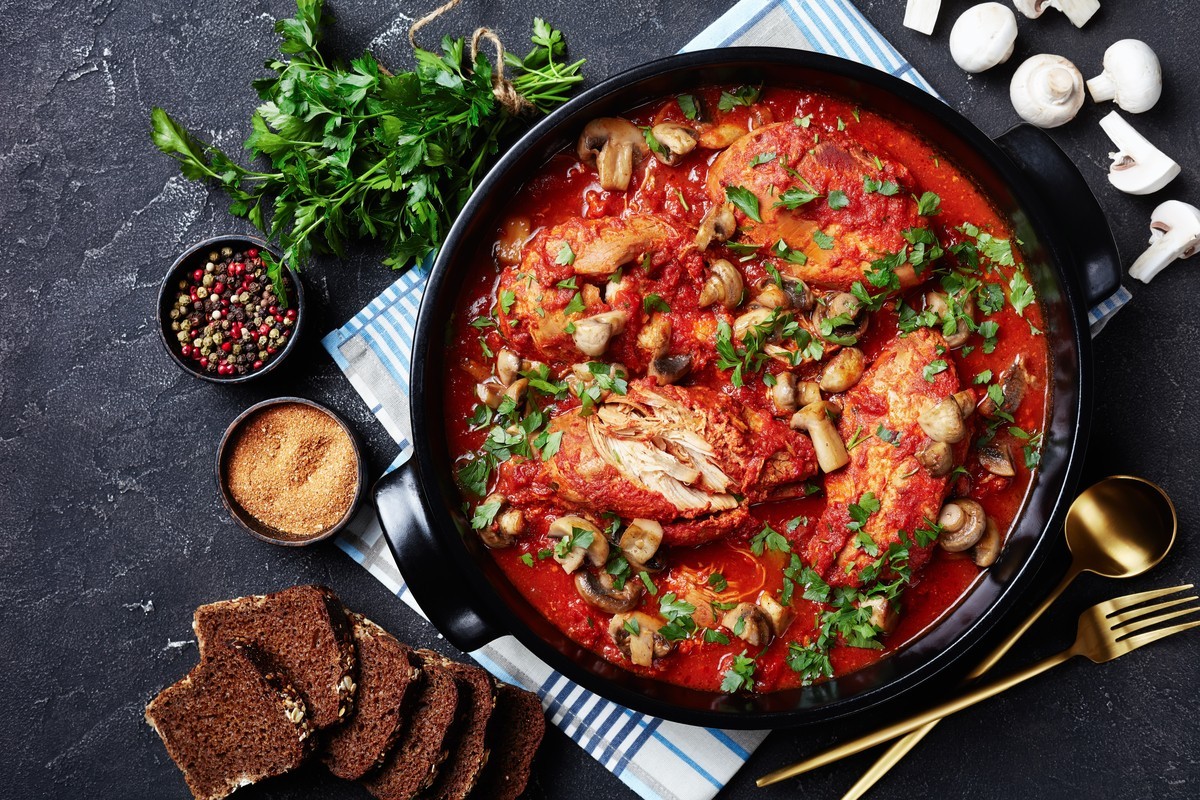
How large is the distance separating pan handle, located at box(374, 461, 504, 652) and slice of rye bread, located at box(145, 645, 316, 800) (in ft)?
3.23

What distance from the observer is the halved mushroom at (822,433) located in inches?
136

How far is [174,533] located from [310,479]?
821mm

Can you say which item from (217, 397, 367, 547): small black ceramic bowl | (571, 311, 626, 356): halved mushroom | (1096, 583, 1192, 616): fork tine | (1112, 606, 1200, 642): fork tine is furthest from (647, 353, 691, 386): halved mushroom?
(1112, 606, 1200, 642): fork tine

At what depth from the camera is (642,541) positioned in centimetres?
347

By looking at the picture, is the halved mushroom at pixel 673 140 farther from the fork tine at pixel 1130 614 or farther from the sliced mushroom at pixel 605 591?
the fork tine at pixel 1130 614

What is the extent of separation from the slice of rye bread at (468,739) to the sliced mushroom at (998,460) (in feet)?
7.78

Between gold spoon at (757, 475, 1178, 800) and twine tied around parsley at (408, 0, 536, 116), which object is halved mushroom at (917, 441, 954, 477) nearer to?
gold spoon at (757, 475, 1178, 800)

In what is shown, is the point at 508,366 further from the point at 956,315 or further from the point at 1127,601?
the point at 1127,601

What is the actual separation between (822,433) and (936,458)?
426 millimetres

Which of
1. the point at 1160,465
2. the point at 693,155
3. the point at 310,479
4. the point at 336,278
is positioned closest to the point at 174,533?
the point at 310,479

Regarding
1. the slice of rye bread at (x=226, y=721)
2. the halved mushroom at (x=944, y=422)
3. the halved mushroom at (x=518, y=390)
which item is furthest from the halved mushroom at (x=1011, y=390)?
the slice of rye bread at (x=226, y=721)

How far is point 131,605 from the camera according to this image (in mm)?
4422

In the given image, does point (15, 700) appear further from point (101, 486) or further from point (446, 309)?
point (446, 309)

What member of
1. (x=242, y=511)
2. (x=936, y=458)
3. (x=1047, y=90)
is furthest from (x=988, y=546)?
(x=242, y=511)
